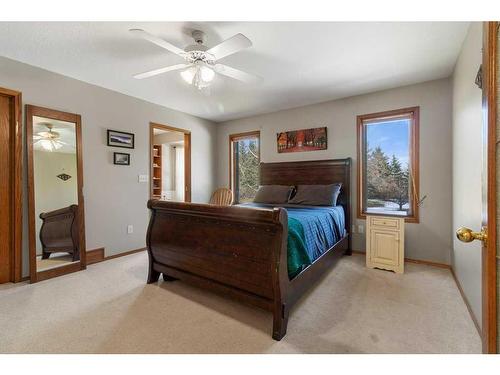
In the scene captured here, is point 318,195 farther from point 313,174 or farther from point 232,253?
point 232,253

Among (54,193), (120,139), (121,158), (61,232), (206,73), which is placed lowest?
(61,232)

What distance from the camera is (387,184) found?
339 centimetres

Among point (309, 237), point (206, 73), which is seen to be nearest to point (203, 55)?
point (206, 73)

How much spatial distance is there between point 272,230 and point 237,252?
15.2 inches

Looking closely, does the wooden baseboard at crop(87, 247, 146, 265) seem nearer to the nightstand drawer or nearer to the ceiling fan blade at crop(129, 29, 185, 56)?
the ceiling fan blade at crop(129, 29, 185, 56)

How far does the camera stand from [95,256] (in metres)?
3.16

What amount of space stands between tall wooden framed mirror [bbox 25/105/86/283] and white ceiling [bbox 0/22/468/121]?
68cm

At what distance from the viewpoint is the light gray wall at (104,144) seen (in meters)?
2.66

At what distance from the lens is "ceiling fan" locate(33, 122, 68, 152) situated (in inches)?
107

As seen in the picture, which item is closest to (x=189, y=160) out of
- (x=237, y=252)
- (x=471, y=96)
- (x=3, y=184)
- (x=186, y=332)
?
(x=3, y=184)

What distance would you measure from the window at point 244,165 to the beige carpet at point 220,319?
8.68ft

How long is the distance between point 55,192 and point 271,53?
2977 mm

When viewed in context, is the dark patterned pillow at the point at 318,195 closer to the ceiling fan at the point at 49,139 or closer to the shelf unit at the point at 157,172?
the ceiling fan at the point at 49,139

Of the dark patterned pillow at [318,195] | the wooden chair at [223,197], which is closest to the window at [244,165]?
the wooden chair at [223,197]
